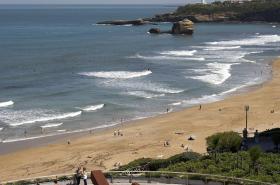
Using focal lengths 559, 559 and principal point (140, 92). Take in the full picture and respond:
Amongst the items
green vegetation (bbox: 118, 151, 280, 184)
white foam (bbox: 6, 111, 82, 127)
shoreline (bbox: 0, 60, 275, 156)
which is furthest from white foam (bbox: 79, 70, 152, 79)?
green vegetation (bbox: 118, 151, 280, 184)

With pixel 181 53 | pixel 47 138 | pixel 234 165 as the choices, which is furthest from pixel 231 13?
pixel 234 165

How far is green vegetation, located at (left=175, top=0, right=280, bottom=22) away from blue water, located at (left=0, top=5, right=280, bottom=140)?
2828 inches

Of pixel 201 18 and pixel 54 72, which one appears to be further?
pixel 201 18

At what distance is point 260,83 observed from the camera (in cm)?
5922

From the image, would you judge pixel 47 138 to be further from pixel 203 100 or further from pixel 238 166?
pixel 238 166

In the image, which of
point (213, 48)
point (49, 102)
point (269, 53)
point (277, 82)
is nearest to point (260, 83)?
point (277, 82)

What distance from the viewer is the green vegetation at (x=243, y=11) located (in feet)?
585

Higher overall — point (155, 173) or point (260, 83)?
point (155, 173)

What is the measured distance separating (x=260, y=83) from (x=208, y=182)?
4306 cm

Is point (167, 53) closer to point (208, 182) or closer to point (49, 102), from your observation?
point (49, 102)

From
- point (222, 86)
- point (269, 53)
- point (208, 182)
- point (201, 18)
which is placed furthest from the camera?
point (201, 18)

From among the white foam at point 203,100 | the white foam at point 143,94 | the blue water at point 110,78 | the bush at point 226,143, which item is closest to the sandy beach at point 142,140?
the white foam at point 203,100

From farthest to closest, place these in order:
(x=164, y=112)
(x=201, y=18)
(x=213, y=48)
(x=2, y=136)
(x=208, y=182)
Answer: (x=201, y=18) < (x=213, y=48) < (x=164, y=112) < (x=2, y=136) < (x=208, y=182)

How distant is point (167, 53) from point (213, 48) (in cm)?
1119
